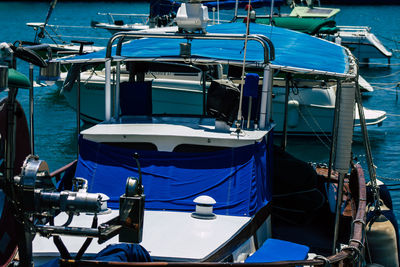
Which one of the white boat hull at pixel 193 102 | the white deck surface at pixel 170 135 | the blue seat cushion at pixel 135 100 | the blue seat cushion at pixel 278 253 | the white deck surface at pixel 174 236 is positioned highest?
the blue seat cushion at pixel 135 100

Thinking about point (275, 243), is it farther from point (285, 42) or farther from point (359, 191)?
point (285, 42)

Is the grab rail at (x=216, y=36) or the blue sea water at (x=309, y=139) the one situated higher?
the grab rail at (x=216, y=36)

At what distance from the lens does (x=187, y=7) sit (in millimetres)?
8852

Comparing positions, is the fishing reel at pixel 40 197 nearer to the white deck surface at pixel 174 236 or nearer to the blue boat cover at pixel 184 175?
the white deck surface at pixel 174 236

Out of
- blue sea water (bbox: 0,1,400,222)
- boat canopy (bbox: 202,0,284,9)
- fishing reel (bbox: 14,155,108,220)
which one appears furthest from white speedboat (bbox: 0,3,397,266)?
boat canopy (bbox: 202,0,284,9)

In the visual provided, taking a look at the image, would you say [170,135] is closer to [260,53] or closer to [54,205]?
[260,53]

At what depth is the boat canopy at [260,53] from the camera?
357 inches

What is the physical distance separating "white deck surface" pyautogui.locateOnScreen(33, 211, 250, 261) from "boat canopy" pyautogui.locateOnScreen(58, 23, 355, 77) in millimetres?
2401

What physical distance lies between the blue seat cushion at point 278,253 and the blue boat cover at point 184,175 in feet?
2.22

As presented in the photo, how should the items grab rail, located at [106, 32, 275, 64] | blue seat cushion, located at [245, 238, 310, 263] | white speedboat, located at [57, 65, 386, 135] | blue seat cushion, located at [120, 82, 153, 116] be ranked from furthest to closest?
white speedboat, located at [57, 65, 386, 135] < blue seat cushion, located at [120, 82, 153, 116] < grab rail, located at [106, 32, 275, 64] < blue seat cushion, located at [245, 238, 310, 263]

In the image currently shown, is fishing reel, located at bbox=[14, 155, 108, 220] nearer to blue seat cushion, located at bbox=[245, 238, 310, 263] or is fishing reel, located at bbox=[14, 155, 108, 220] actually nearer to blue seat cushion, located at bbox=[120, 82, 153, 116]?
blue seat cushion, located at bbox=[245, 238, 310, 263]

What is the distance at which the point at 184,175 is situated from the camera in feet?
26.5

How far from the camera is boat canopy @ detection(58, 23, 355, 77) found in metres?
9.06

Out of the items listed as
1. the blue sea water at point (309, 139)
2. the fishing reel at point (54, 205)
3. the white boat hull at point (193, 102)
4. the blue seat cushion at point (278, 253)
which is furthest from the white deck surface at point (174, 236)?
the white boat hull at point (193, 102)
